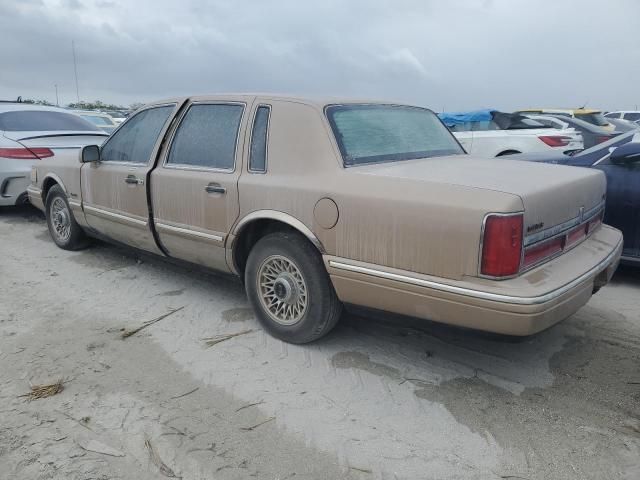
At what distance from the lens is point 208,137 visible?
387cm

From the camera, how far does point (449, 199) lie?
102 inches

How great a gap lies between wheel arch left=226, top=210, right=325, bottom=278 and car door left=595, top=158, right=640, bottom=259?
297cm

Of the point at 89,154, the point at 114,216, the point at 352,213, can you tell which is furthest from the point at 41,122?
the point at 352,213

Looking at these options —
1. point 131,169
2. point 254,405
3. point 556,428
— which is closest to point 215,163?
point 131,169

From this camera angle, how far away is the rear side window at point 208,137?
370 cm

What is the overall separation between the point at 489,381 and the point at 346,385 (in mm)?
824

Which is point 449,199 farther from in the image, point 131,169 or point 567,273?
point 131,169

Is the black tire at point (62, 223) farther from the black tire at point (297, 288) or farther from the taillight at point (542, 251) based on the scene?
the taillight at point (542, 251)

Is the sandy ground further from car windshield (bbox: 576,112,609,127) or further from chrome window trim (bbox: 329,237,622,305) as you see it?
car windshield (bbox: 576,112,609,127)

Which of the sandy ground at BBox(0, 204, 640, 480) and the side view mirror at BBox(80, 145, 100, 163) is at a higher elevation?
the side view mirror at BBox(80, 145, 100, 163)

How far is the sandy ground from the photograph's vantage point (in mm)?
2350

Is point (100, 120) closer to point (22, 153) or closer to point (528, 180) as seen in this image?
point (22, 153)

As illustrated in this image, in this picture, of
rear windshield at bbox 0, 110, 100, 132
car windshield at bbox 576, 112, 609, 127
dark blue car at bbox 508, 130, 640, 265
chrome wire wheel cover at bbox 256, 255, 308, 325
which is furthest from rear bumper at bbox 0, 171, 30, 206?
car windshield at bbox 576, 112, 609, 127

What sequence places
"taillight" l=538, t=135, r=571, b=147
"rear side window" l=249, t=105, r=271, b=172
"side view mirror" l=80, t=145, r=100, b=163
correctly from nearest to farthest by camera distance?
"rear side window" l=249, t=105, r=271, b=172, "side view mirror" l=80, t=145, r=100, b=163, "taillight" l=538, t=135, r=571, b=147
